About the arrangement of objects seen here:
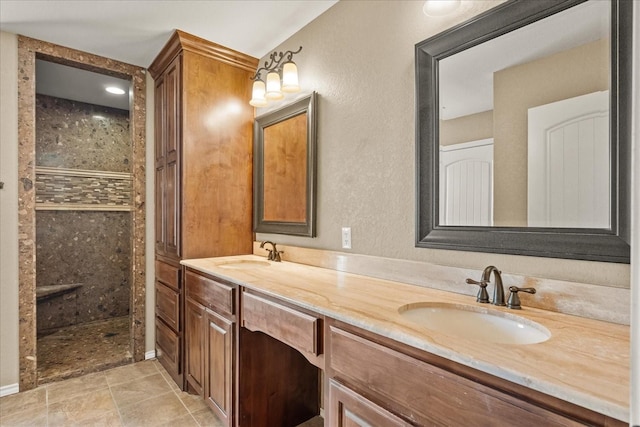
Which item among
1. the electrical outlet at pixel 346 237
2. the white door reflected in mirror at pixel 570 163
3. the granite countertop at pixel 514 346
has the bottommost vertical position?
the granite countertop at pixel 514 346

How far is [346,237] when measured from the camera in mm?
1917

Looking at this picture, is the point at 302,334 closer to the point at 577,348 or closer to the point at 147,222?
the point at 577,348

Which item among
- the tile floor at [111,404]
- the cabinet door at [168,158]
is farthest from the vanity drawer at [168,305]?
the tile floor at [111,404]

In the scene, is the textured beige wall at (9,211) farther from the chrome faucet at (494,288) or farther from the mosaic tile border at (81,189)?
the chrome faucet at (494,288)

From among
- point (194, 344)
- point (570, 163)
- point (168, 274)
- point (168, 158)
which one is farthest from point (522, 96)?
point (168, 274)

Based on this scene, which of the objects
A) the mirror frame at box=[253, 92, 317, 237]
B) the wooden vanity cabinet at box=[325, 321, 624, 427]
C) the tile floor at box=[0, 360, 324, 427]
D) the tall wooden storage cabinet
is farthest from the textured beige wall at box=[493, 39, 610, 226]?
the tall wooden storage cabinet

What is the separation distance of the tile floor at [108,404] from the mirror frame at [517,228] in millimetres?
1756

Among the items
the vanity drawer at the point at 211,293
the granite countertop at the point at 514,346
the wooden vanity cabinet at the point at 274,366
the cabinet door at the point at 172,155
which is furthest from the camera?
the cabinet door at the point at 172,155

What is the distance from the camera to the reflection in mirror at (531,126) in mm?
1071

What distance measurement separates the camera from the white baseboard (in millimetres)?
2273

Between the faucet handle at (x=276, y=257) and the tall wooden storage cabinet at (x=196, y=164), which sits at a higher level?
the tall wooden storage cabinet at (x=196, y=164)

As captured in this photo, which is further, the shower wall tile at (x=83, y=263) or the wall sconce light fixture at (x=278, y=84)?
the shower wall tile at (x=83, y=263)

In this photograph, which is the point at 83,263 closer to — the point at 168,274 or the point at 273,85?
the point at 168,274

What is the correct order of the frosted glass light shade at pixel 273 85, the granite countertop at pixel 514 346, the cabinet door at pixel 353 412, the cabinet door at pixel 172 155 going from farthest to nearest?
the cabinet door at pixel 172 155 < the frosted glass light shade at pixel 273 85 < the cabinet door at pixel 353 412 < the granite countertop at pixel 514 346
